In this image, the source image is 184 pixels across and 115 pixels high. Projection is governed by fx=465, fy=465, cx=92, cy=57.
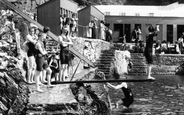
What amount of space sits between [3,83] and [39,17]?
38.0ft

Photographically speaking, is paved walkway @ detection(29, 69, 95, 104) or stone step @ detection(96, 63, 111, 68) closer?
paved walkway @ detection(29, 69, 95, 104)

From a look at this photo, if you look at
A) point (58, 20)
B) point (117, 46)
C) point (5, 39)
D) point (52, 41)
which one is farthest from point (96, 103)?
point (117, 46)

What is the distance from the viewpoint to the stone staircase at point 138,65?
3722 centimetres

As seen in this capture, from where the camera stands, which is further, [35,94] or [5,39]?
[5,39]

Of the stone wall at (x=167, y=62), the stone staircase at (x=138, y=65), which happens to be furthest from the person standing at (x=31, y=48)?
the stone wall at (x=167, y=62)

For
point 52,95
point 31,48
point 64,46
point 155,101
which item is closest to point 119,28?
point 155,101

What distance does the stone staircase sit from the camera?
122ft

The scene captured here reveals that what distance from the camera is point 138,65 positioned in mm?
38188

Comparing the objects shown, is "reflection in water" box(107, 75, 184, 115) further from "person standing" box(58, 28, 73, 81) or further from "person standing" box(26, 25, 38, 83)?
"person standing" box(26, 25, 38, 83)

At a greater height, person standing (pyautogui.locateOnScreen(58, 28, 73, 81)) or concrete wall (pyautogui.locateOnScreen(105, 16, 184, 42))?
concrete wall (pyautogui.locateOnScreen(105, 16, 184, 42))

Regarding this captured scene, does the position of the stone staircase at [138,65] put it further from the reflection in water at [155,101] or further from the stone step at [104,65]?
the reflection in water at [155,101]

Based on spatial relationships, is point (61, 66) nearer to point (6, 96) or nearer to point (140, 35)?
point (6, 96)

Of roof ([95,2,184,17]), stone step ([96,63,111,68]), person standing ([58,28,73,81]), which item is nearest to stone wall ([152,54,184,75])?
stone step ([96,63,111,68])

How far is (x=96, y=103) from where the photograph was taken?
15672mm
